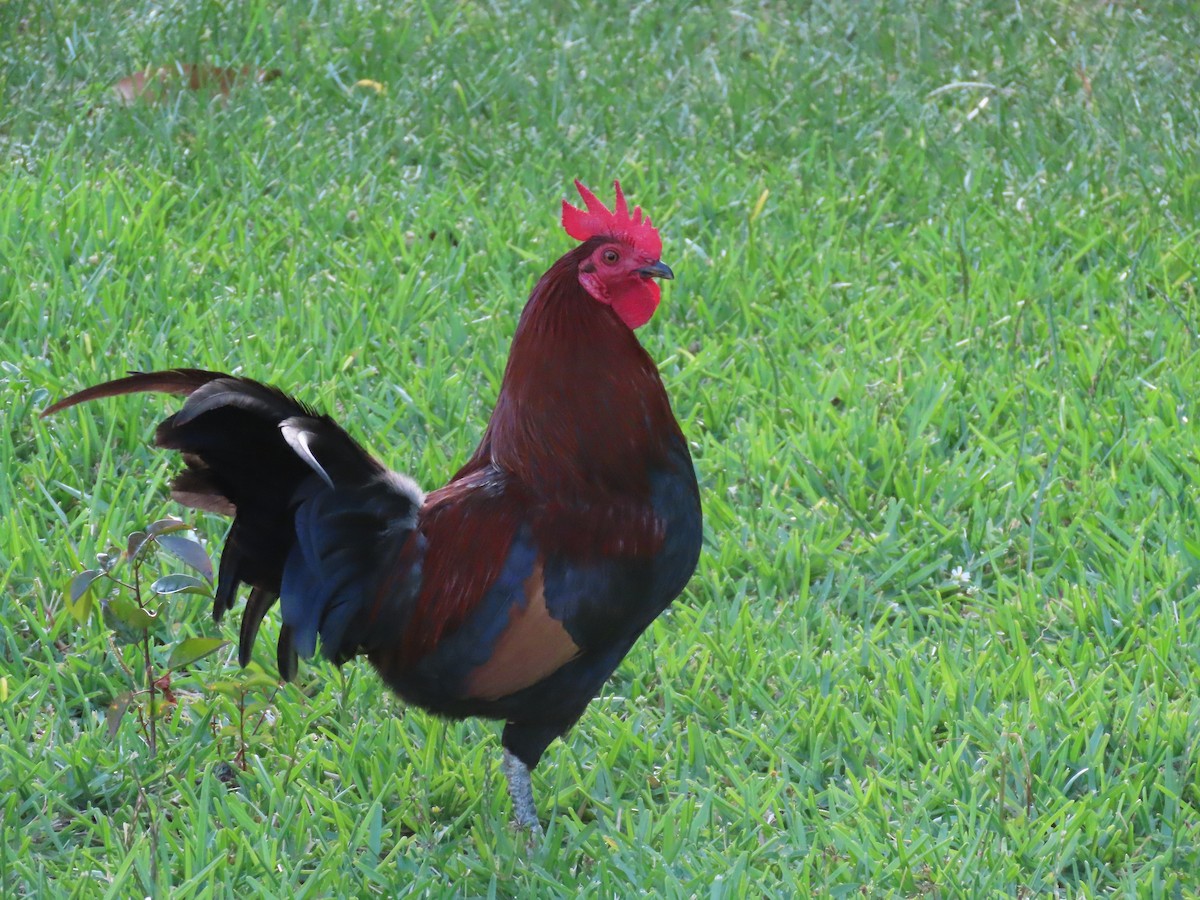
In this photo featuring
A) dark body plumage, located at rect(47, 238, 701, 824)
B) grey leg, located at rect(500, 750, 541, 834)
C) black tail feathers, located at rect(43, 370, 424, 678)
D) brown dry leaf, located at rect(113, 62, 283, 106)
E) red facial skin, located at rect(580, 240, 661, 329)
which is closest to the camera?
black tail feathers, located at rect(43, 370, 424, 678)

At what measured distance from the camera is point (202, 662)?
3.49m

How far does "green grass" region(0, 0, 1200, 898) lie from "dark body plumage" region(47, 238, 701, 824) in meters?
0.43

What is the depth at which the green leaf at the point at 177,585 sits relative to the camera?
2779 mm

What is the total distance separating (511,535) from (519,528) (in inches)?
0.8

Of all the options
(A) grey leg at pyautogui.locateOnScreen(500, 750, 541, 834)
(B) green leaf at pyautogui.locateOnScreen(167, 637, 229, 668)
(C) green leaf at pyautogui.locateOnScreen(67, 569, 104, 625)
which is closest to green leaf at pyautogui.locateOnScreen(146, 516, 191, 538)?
(C) green leaf at pyautogui.locateOnScreen(67, 569, 104, 625)

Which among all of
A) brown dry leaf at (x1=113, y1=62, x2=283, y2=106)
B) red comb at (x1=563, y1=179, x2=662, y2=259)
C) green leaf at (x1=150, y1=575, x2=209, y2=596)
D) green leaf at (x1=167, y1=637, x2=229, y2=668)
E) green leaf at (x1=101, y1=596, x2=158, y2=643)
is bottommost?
green leaf at (x1=167, y1=637, x2=229, y2=668)

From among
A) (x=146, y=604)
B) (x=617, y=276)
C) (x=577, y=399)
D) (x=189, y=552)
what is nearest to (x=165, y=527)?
(x=189, y=552)

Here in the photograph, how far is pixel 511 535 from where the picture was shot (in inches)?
109

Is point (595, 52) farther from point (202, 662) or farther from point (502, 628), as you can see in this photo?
point (502, 628)

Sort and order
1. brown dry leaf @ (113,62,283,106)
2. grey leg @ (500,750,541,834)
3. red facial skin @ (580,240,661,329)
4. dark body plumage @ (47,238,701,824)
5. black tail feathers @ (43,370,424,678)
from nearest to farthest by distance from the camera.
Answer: black tail feathers @ (43,370,424,678)
dark body plumage @ (47,238,701,824)
red facial skin @ (580,240,661,329)
grey leg @ (500,750,541,834)
brown dry leaf @ (113,62,283,106)

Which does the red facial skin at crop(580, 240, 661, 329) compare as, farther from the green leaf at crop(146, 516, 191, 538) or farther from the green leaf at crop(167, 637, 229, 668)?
the green leaf at crop(167, 637, 229, 668)

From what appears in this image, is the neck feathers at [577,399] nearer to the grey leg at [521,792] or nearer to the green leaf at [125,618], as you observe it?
the grey leg at [521,792]

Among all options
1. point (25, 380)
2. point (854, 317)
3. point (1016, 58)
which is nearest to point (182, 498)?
point (25, 380)

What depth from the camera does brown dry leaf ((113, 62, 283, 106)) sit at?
5.67m
